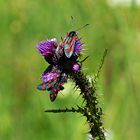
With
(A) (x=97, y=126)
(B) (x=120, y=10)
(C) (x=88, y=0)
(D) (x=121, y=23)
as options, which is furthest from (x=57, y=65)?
(C) (x=88, y=0)

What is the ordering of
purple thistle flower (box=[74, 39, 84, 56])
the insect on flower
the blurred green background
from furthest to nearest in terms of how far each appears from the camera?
1. the blurred green background
2. purple thistle flower (box=[74, 39, 84, 56])
3. the insect on flower

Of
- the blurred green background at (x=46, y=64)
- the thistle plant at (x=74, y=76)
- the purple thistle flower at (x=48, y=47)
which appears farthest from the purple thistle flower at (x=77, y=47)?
the blurred green background at (x=46, y=64)

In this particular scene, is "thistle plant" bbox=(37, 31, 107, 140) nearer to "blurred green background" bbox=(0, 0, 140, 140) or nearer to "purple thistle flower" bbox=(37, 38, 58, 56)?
"purple thistle flower" bbox=(37, 38, 58, 56)

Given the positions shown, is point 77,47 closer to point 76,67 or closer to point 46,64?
point 76,67

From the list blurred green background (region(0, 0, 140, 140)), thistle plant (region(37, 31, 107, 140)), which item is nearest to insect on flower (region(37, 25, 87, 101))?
thistle plant (region(37, 31, 107, 140))

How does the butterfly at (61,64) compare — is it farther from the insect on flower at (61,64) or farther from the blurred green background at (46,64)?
the blurred green background at (46,64)
